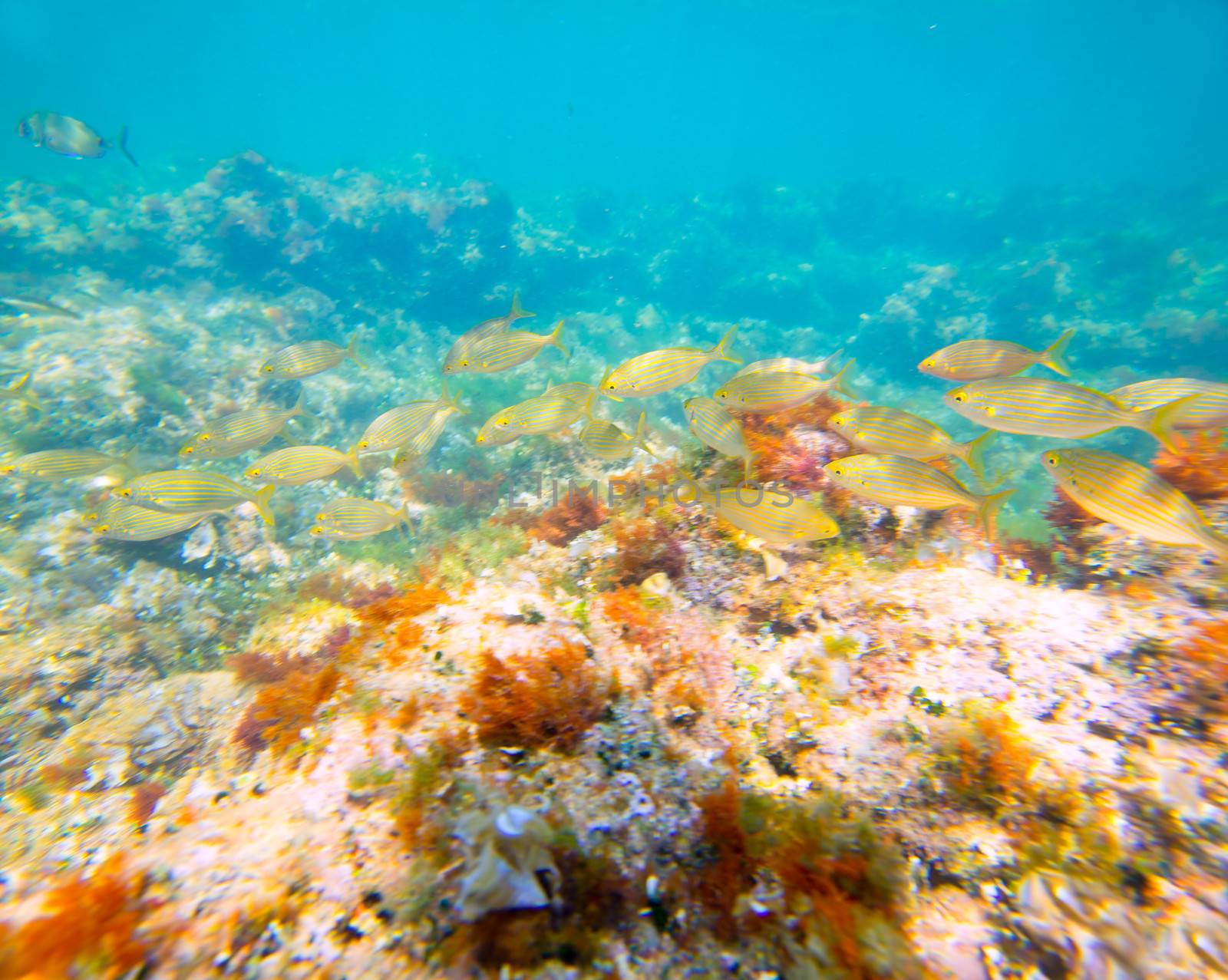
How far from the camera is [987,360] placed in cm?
364

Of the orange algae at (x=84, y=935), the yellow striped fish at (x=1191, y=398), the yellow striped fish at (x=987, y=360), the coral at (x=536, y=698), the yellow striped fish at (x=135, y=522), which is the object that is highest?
the yellow striped fish at (x=987, y=360)

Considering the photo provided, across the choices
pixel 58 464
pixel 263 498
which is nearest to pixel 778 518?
pixel 263 498

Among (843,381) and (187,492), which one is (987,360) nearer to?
(843,381)

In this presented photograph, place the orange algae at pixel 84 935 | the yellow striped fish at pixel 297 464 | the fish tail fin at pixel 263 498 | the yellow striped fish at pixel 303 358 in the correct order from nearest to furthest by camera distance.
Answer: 1. the orange algae at pixel 84 935
2. the fish tail fin at pixel 263 498
3. the yellow striped fish at pixel 297 464
4. the yellow striped fish at pixel 303 358

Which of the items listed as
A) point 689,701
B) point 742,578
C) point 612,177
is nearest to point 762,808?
point 689,701

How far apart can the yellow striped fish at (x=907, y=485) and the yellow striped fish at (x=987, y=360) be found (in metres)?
1.38

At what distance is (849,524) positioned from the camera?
331 cm

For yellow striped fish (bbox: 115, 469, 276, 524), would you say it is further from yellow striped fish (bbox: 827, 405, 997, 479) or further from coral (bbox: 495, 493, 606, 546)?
yellow striped fish (bbox: 827, 405, 997, 479)

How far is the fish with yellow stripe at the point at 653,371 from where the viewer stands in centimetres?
374

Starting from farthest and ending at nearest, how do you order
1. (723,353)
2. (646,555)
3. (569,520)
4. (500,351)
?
(500,351), (569,520), (723,353), (646,555)

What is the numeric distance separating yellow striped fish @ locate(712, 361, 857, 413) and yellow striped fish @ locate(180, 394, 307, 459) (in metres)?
4.96

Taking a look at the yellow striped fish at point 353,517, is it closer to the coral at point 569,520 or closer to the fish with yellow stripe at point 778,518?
the coral at point 569,520

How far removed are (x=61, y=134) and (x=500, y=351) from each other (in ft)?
36.9

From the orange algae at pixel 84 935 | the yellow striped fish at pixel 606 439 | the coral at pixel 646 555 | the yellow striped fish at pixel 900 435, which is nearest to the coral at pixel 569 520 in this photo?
the yellow striped fish at pixel 606 439
